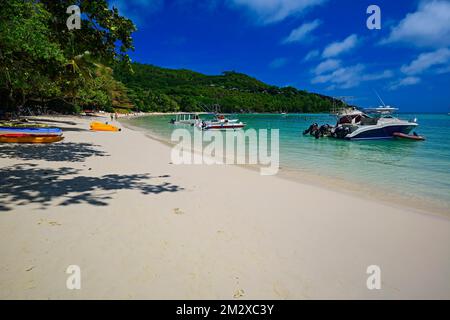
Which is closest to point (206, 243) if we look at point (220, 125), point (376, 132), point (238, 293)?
point (238, 293)

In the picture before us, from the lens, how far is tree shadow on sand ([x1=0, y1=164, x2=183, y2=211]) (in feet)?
19.6

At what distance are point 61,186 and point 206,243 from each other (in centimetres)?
495

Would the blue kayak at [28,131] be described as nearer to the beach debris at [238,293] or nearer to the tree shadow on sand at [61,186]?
the tree shadow on sand at [61,186]

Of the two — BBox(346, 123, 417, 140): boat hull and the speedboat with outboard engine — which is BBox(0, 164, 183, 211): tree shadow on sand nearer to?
Result: BBox(346, 123, 417, 140): boat hull

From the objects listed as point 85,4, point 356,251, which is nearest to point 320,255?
point 356,251

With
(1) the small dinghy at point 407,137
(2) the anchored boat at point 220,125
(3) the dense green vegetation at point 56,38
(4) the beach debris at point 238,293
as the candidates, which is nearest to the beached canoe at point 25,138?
(3) the dense green vegetation at point 56,38

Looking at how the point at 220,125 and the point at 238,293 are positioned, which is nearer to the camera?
the point at 238,293

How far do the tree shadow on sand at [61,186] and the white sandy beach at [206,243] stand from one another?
4 cm

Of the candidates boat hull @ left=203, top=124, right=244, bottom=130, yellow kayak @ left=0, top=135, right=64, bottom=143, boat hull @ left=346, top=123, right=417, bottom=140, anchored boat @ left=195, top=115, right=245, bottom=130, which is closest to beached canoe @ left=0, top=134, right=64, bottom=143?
yellow kayak @ left=0, top=135, right=64, bottom=143

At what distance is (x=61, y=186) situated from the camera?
707 cm

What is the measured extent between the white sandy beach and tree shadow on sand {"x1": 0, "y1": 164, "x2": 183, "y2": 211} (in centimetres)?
4

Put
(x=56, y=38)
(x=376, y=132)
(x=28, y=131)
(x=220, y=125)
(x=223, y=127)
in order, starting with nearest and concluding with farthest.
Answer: (x=56, y=38) → (x=28, y=131) → (x=376, y=132) → (x=220, y=125) → (x=223, y=127)

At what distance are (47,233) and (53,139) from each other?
15.0 m

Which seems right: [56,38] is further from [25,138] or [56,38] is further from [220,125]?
[220,125]
